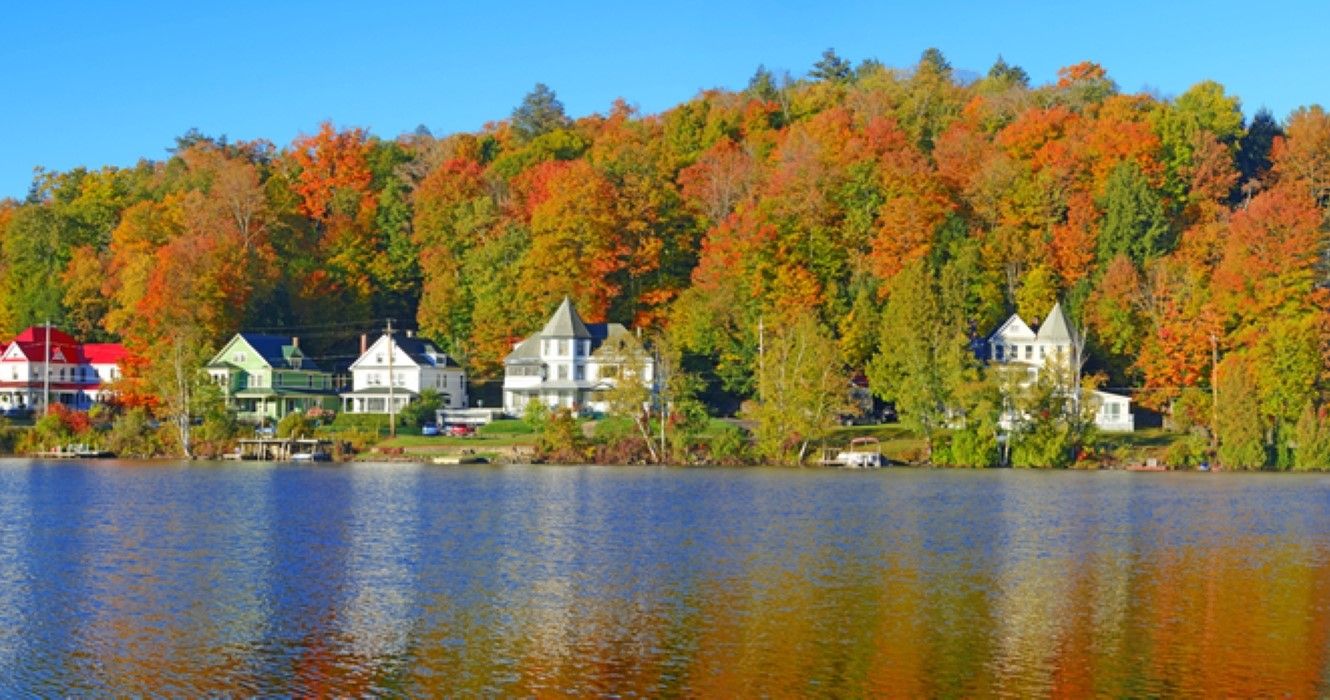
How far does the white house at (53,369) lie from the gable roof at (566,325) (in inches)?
1563

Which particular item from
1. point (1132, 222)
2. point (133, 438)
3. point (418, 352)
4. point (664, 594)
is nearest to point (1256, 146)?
point (1132, 222)

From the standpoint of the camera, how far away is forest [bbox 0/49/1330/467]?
9456 cm

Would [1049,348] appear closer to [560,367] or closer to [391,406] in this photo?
[560,367]

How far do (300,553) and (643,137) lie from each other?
10457 centimetres

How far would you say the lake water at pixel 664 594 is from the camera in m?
27.4

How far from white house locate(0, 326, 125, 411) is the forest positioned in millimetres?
5238

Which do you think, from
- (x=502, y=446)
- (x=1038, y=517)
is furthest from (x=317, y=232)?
(x=1038, y=517)

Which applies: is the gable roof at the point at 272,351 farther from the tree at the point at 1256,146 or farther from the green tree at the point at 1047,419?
the tree at the point at 1256,146

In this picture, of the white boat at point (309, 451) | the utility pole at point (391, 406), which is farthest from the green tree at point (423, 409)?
the white boat at point (309, 451)

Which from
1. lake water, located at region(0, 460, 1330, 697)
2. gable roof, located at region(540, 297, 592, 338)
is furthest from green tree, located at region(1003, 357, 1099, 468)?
gable roof, located at region(540, 297, 592, 338)

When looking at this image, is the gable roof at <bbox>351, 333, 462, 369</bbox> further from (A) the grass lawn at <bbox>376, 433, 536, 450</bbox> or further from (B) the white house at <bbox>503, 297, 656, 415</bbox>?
(A) the grass lawn at <bbox>376, 433, 536, 450</bbox>

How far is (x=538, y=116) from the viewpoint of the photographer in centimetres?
16338

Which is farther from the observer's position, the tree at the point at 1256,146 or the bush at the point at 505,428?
the tree at the point at 1256,146

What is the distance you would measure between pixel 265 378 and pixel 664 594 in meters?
84.9
